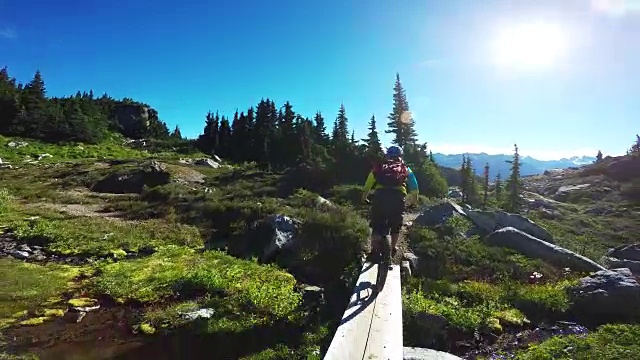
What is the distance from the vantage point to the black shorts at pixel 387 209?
904 cm

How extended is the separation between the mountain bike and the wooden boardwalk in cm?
20

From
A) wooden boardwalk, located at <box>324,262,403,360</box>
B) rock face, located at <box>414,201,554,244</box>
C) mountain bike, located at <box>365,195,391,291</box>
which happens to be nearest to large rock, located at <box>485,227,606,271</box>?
rock face, located at <box>414,201,554,244</box>

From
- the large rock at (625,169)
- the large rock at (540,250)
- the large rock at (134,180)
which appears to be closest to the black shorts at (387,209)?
the large rock at (540,250)

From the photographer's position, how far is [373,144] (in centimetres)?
4950

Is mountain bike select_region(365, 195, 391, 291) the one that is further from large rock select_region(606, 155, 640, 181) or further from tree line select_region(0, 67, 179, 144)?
large rock select_region(606, 155, 640, 181)

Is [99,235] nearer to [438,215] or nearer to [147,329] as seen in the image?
[147,329]

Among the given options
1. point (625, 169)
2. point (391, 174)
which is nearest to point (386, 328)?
point (391, 174)

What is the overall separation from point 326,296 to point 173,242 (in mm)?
9270

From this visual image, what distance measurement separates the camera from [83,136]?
248 feet

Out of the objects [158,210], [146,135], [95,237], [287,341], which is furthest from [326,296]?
[146,135]

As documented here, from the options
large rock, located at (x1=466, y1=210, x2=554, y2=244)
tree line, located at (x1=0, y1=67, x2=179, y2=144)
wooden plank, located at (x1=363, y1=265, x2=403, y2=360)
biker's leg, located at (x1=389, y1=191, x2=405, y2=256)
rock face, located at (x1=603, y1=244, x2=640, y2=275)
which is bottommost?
rock face, located at (x1=603, y1=244, x2=640, y2=275)

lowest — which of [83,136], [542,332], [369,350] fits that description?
[542,332]

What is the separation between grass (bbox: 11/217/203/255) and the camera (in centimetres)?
1608

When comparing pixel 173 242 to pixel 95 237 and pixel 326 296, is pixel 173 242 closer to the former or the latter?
pixel 95 237
